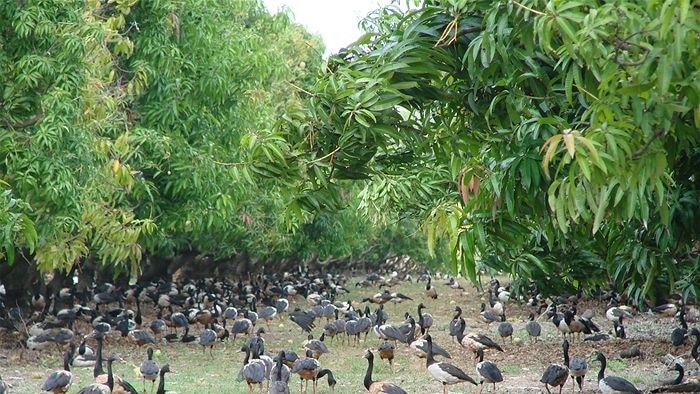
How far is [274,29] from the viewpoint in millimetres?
25047

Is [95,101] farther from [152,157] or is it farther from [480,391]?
[480,391]

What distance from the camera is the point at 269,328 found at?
24.7 meters

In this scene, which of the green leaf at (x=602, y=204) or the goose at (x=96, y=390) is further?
the goose at (x=96, y=390)

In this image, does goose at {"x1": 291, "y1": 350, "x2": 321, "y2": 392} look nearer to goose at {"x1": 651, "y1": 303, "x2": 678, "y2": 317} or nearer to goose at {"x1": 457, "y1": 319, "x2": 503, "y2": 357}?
goose at {"x1": 457, "y1": 319, "x2": 503, "y2": 357}

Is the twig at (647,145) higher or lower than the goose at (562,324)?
higher

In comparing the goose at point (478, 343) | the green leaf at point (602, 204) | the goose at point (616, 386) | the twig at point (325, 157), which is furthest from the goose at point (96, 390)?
the green leaf at point (602, 204)

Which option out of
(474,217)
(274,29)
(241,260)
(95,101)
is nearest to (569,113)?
(474,217)

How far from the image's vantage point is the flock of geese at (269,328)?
13555mm

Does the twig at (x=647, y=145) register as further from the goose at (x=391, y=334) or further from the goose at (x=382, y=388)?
the goose at (x=391, y=334)

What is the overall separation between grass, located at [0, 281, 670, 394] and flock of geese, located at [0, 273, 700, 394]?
246 millimetres

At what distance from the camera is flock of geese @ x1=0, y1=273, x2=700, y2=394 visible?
13555mm

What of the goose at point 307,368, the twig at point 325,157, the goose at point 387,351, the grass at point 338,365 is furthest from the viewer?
the goose at point 387,351

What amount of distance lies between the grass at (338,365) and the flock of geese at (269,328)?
0.81 ft

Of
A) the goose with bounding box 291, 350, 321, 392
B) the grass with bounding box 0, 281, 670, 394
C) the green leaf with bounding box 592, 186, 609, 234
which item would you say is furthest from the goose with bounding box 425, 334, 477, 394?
the green leaf with bounding box 592, 186, 609, 234
